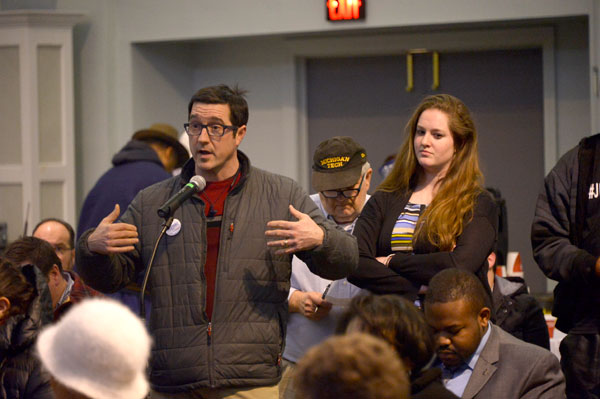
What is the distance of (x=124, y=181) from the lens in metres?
4.91

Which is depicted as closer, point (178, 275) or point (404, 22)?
point (178, 275)

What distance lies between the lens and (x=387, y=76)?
309 inches

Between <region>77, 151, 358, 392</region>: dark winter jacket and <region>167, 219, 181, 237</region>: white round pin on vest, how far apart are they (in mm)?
17

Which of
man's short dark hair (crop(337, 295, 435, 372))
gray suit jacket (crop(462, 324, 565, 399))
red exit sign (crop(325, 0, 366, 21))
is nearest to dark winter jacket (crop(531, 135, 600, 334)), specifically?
gray suit jacket (crop(462, 324, 565, 399))

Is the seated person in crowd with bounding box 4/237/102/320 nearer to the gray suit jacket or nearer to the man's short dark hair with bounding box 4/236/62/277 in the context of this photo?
the man's short dark hair with bounding box 4/236/62/277

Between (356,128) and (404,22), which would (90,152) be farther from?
(404,22)

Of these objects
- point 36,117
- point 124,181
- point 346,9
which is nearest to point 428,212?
point 124,181

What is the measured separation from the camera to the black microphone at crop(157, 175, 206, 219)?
9.70ft

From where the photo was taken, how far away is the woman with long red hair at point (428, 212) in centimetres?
321

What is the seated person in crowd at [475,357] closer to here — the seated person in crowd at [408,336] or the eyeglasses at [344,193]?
the seated person in crowd at [408,336]

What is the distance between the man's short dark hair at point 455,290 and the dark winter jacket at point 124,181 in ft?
7.71

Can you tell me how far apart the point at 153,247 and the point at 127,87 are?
461cm

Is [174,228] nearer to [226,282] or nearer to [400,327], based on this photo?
[226,282]

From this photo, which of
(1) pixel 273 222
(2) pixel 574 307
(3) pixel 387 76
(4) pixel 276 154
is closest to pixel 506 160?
(3) pixel 387 76
